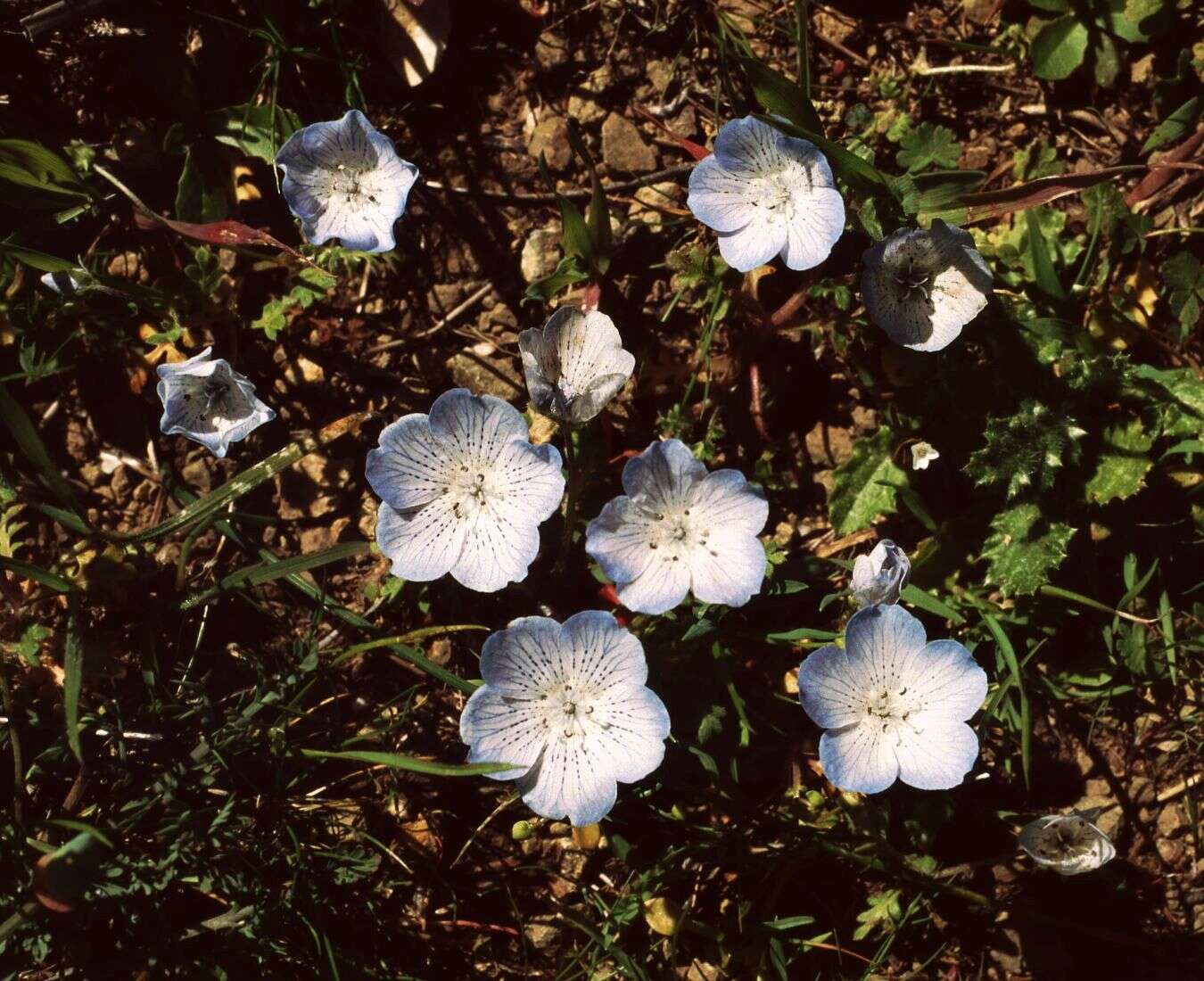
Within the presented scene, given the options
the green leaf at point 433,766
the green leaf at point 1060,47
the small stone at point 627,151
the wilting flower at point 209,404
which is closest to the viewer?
the green leaf at point 433,766

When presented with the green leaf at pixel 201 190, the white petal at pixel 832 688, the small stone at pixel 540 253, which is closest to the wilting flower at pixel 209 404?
A: the green leaf at pixel 201 190

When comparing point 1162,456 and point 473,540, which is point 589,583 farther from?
point 1162,456

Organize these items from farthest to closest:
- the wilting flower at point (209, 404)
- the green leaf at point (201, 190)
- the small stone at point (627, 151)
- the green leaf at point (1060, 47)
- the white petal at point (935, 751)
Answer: the small stone at point (627, 151) → the green leaf at point (1060, 47) → the green leaf at point (201, 190) → the wilting flower at point (209, 404) → the white petal at point (935, 751)

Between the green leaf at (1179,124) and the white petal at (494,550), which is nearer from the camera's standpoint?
the white petal at (494,550)

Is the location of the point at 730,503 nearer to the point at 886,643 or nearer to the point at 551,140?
the point at 886,643

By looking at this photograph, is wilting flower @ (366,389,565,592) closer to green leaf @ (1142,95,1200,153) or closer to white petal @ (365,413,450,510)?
white petal @ (365,413,450,510)

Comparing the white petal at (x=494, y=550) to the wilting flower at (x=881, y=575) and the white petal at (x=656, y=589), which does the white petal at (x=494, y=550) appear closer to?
the white petal at (x=656, y=589)
